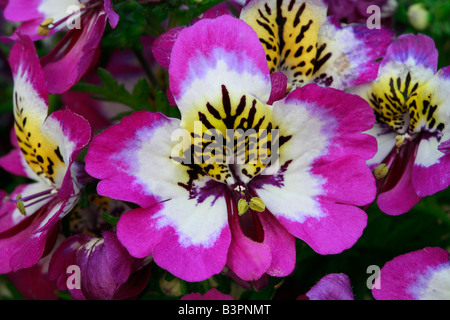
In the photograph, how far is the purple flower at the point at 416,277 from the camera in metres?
0.59

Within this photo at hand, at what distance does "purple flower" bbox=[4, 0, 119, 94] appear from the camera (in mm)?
660

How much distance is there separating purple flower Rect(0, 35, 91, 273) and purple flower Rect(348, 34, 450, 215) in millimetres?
331

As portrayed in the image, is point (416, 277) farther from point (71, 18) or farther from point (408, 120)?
point (71, 18)

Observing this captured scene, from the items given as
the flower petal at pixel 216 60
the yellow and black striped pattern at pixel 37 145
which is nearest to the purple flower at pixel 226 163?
the flower petal at pixel 216 60

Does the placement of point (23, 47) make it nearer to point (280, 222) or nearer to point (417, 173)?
point (280, 222)

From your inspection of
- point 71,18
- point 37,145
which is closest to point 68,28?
point 71,18

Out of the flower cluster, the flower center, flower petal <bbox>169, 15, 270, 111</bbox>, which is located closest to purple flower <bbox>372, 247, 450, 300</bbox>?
the flower cluster

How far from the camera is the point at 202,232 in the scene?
0.58 metres

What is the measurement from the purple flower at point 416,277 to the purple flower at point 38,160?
1.09 ft

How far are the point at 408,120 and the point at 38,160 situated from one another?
1.44 ft

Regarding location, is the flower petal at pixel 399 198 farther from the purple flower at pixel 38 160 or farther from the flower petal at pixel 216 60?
the purple flower at pixel 38 160

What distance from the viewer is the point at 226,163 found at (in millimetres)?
615

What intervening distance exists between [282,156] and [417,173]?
0.49 feet

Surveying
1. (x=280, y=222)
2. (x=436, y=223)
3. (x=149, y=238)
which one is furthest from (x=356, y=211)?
(x=436, y=223)
